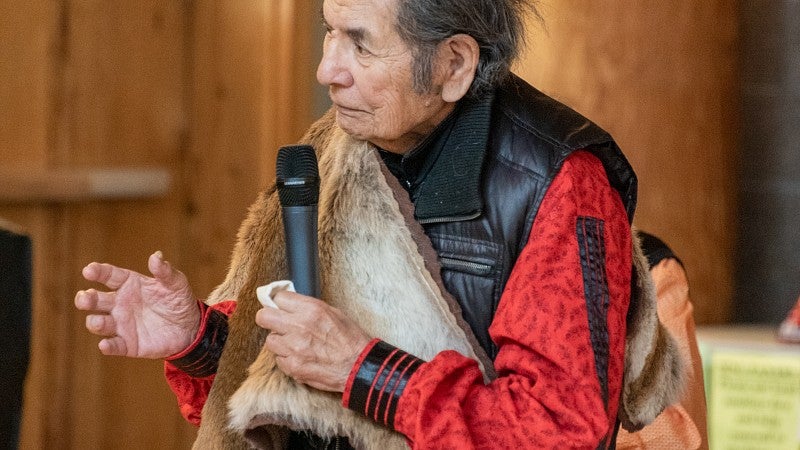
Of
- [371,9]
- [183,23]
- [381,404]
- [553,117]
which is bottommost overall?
[381,404]

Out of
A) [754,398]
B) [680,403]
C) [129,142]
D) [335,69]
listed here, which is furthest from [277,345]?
[129,142]

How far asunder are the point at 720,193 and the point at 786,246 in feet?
1.01

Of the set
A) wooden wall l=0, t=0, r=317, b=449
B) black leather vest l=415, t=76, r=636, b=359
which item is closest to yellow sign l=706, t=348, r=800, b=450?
wooden wall l=0, t=0, r=317, b=449

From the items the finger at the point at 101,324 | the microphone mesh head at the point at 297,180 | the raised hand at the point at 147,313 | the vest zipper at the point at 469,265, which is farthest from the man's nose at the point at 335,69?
the finger at the point at 101,324

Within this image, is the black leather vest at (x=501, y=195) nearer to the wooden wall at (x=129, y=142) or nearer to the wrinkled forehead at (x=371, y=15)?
the wrinkled forehead at (x=371, y=15)

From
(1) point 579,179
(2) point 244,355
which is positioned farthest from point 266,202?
(1) point 579,179

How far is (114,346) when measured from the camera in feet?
5.73

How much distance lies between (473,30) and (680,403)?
926 mm

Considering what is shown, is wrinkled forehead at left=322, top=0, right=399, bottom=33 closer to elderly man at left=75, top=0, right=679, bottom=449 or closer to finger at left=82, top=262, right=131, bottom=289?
elderly man at left=75, top=0, right=679, bottom=449

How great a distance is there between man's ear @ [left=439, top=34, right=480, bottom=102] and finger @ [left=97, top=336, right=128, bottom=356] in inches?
23.5

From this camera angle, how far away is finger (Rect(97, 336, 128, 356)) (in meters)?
1.73

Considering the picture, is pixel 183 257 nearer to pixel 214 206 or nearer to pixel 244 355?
pixel 214 206

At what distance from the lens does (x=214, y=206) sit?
13.1ft

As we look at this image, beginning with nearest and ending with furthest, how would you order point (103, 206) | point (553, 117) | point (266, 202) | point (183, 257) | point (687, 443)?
point (553, 117), point (266, 202), point (687, 443), point (103, 206), point (183, 257)
